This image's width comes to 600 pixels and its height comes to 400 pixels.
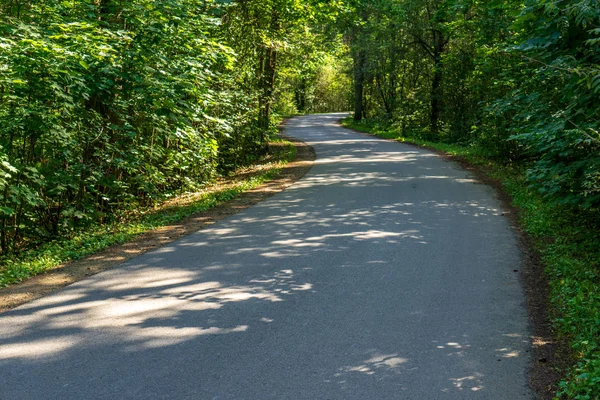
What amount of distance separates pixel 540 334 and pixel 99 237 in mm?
7310

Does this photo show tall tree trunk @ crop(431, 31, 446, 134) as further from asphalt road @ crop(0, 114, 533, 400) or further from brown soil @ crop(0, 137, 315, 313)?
asphalt road @ crop(0, 114, 533, 400)

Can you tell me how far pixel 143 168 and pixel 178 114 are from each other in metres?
1.88

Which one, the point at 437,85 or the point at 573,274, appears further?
the point at 437,85

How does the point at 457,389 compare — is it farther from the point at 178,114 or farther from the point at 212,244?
the point at 178,114

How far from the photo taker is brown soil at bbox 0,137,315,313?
20.8ft

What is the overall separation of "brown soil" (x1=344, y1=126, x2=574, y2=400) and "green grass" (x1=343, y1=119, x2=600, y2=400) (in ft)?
0.25

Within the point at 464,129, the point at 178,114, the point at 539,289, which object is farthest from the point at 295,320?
the point at 464,129

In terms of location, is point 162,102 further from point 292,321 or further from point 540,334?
point 540,334

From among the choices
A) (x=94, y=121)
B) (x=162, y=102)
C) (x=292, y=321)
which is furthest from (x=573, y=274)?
(x=94, y=121)

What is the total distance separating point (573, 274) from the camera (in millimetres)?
6453

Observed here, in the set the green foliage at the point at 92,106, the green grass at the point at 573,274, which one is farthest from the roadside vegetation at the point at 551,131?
the green foliage at the point at 92,106

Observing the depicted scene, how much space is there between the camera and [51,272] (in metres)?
7.22

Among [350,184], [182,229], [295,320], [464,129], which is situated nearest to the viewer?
[295,320]

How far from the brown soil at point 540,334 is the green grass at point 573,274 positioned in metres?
0.08
